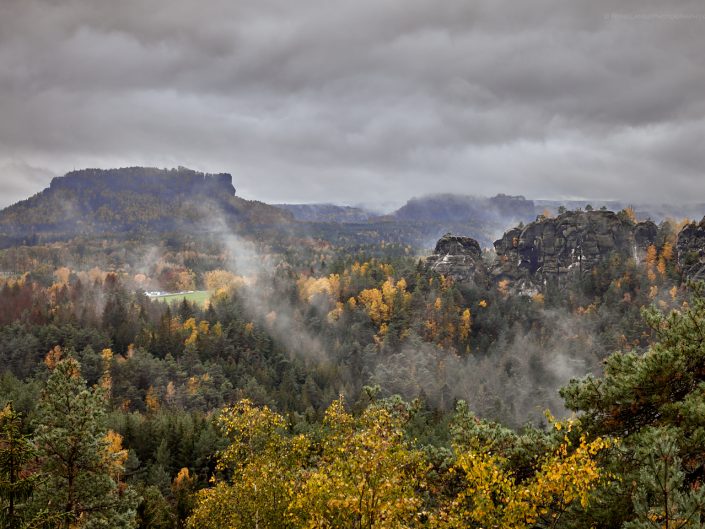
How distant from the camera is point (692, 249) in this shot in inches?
5546

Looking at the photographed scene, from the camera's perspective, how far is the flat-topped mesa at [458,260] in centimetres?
17412

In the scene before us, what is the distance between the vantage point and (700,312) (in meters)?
17.4

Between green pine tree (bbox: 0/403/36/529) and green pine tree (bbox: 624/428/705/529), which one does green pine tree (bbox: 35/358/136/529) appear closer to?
green pine tree (bbox: 0/403/36/529)

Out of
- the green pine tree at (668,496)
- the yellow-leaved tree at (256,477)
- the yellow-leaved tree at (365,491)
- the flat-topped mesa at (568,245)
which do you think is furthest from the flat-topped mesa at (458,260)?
the green pine tree at (668,496)

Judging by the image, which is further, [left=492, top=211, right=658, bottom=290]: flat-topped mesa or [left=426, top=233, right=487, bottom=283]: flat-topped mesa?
[left=426, top=233, right=487, bottom=283]: flat-topped mesa

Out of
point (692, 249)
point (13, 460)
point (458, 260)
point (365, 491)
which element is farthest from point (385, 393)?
point (365, 491)

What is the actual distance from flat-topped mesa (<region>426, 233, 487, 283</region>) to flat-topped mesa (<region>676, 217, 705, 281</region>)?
2452 inches

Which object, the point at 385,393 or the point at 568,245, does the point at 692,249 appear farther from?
the point at 385,393

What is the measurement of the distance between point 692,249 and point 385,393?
101962 millimetres

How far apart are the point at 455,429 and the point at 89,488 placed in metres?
17.2

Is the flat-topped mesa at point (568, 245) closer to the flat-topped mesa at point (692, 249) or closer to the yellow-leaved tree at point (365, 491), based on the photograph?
the flat-topped mesa at point (692, 249)

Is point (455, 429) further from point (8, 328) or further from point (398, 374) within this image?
point (8, 328)

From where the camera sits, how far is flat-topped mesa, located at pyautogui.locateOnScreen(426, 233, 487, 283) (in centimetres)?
17412

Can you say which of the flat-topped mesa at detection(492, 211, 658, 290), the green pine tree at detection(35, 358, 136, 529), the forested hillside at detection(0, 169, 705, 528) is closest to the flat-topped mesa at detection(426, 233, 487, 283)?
the forested hillside at detection(0, 169, 705, 528)
